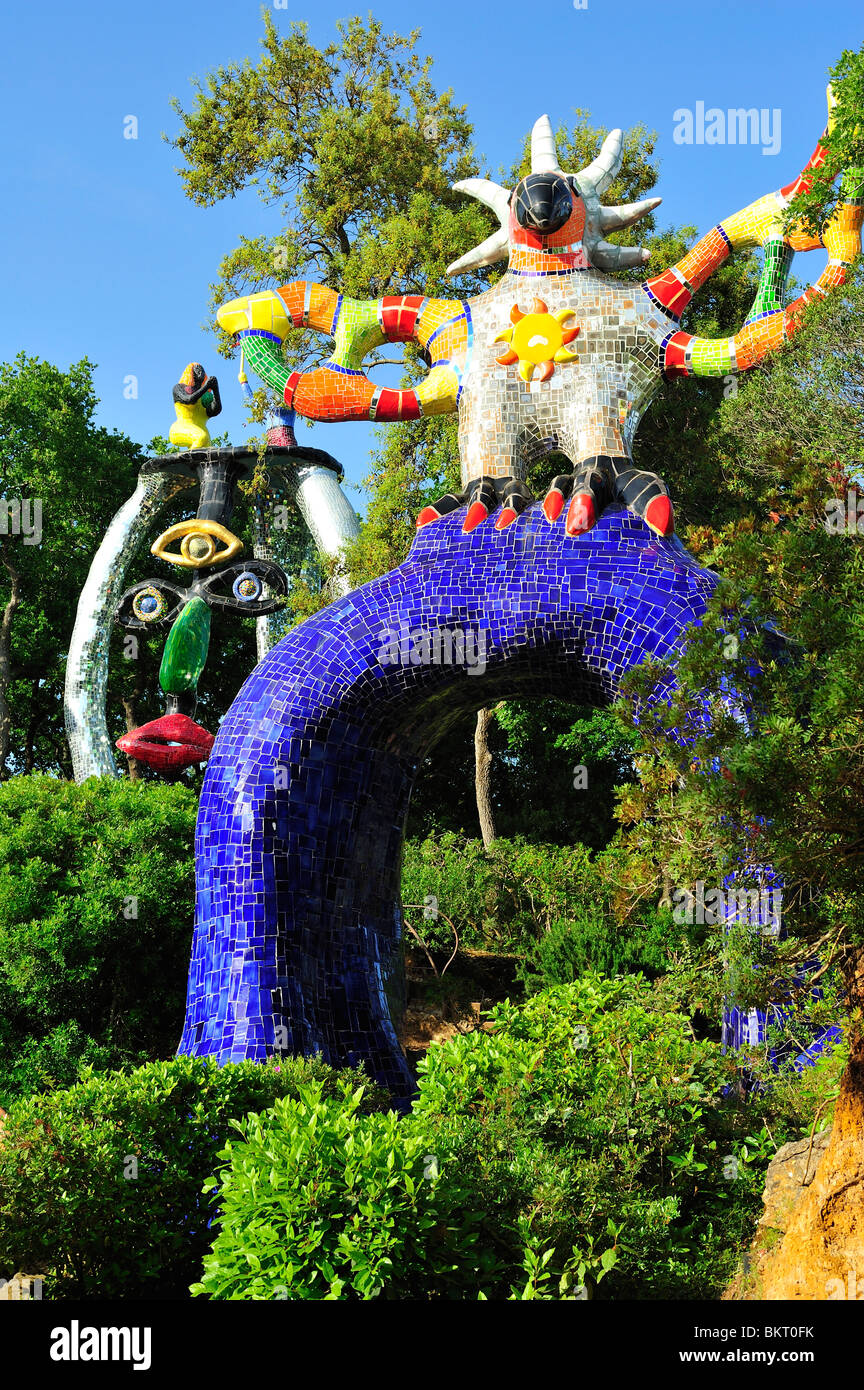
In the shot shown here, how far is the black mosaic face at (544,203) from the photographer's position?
25.2 ft

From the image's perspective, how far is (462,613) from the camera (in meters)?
7.07

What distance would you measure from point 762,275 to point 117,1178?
21.3ft

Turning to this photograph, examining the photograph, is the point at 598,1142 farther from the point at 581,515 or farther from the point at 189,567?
the point at 189,567

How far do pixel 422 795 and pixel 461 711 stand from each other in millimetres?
11832

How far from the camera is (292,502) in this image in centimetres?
1259

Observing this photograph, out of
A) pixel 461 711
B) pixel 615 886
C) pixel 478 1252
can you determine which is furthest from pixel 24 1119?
pixel 461 711

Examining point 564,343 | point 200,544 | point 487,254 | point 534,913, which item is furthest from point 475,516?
point 534,913

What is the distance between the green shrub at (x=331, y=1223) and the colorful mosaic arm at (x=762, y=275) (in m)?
5.23

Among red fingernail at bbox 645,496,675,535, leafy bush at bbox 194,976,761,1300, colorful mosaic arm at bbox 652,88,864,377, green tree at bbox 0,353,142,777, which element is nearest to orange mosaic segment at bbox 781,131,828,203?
colorful mosaic arm at bbox 652,88,864,377

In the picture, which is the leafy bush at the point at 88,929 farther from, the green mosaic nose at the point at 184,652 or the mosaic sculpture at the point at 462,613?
the mosaic sculpture at the point at 462,613

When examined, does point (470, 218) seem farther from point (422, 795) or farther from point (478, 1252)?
point (478, 1252)

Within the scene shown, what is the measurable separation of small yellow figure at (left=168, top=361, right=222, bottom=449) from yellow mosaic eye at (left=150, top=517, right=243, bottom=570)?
1.03 meters

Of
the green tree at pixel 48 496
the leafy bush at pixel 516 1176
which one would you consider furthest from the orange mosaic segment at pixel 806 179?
the green tree at pixel 48 496
